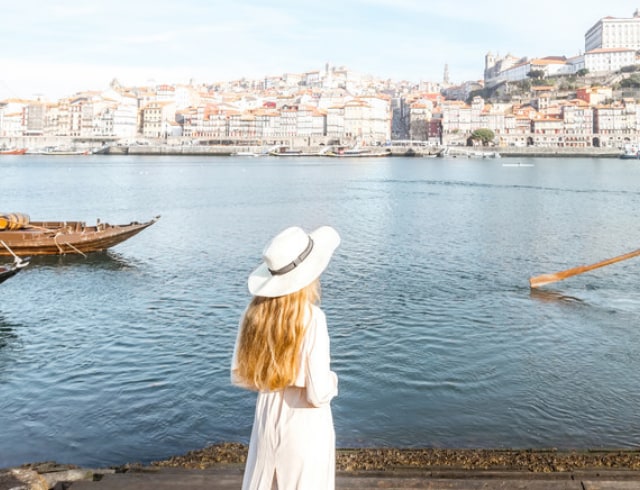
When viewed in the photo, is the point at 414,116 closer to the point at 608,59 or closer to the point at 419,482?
the point at 608,59

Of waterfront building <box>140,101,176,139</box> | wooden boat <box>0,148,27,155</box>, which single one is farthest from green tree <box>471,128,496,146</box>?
wooden boat <box>0,148,27,155</box>

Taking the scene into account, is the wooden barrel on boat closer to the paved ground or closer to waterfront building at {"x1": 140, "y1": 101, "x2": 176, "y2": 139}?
the paved ground

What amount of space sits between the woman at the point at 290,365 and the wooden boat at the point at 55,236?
53.2 ft

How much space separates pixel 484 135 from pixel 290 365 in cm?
12209

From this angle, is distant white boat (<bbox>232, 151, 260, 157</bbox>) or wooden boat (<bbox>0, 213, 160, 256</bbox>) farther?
distant white boat (<bbox>232, 151, 260, 157</bbox>)

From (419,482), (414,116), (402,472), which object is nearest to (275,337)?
(419,482)

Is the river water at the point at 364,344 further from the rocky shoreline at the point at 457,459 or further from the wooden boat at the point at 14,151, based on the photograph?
the wooden boat at the point at 14,151

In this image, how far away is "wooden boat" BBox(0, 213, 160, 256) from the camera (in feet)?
57.1

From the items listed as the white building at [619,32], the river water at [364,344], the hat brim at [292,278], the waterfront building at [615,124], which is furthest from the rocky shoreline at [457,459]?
the white building at [619,32]

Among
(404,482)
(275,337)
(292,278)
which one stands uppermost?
(292,278)

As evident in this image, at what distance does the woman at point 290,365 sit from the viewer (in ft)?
8.08

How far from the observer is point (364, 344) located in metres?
10.3

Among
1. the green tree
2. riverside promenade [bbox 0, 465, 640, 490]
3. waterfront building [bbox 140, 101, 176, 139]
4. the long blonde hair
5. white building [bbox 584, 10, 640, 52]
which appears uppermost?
white building [bbox 584, 10, 640, 52]

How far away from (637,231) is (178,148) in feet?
328
